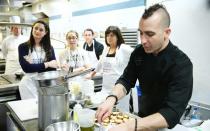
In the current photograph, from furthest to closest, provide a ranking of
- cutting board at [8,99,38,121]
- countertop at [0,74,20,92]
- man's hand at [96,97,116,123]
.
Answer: countertop at [0,74,20,92] < cutting board at [8,99,38,121] < man's hand at [96,97,116,123]

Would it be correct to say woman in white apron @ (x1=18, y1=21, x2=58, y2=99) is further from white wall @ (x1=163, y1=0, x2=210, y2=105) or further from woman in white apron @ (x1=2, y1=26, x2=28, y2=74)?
white wall @ (x1=163, y1=0, x2=210, y2=105)

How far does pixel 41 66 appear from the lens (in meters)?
2.62

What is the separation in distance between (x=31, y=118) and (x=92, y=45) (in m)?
3.09

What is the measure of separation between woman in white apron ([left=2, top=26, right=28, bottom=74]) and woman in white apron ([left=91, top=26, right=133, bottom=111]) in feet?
5.10

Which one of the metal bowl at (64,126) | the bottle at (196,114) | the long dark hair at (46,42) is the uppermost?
the long dark hair at (46,42)

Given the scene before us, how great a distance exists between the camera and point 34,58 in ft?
8.85

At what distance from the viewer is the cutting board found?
1685 millimetres

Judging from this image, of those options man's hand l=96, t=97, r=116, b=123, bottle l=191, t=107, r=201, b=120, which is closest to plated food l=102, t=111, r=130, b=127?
man's hand l=96, t=97, r=116, b=123

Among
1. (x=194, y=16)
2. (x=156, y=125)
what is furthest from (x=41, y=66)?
(x=194, y=16)

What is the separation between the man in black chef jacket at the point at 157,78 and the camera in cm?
129

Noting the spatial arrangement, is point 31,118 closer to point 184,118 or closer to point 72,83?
point 72,83

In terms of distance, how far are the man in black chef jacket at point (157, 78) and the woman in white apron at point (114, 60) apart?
4.61 ft

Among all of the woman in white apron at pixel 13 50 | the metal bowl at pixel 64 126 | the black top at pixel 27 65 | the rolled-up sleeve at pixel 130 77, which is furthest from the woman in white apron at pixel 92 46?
the metal bowl at pixel 64 126

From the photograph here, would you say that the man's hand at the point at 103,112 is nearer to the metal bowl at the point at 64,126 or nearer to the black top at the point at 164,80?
the metal bowl at the point at 64,126
